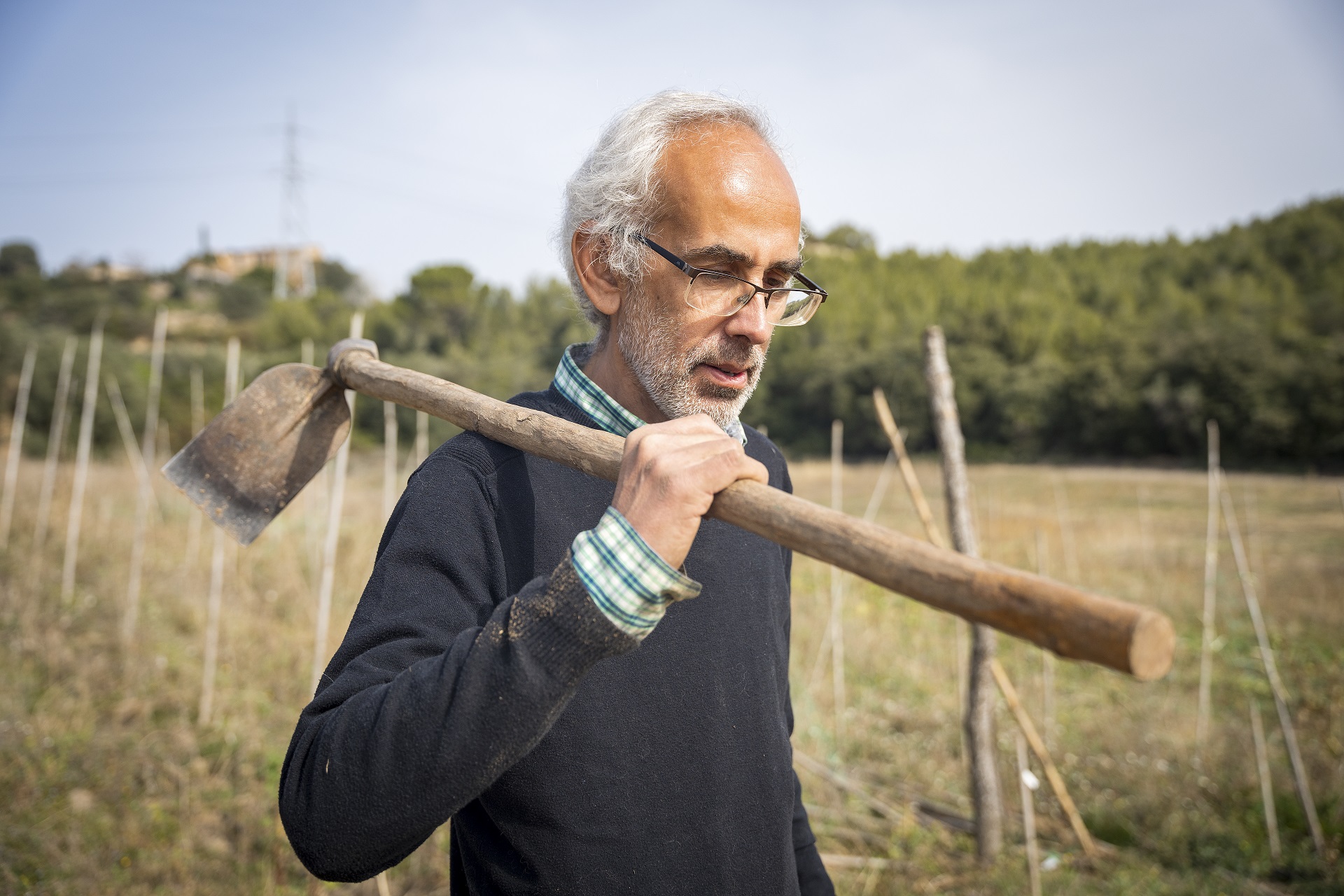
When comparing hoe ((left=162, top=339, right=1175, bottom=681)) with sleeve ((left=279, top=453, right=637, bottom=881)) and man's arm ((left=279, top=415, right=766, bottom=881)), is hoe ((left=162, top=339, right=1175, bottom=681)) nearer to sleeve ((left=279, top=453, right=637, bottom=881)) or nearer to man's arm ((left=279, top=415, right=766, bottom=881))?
man's arm ((left=279, top=415, right=766, bottom=881))

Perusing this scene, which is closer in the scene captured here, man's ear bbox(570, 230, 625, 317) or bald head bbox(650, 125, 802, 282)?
bald head bbox(650, 125, 802, 282)

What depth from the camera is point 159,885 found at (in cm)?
341

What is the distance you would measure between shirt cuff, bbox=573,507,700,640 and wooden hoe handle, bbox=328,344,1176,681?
14 centimetres

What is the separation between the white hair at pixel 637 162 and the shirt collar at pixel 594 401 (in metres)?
0.19

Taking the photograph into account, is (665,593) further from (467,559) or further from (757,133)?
(757,133)

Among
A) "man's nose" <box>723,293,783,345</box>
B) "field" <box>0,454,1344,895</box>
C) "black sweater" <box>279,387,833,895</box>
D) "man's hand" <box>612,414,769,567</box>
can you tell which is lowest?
"field" <box>0,454,1344,895</box>

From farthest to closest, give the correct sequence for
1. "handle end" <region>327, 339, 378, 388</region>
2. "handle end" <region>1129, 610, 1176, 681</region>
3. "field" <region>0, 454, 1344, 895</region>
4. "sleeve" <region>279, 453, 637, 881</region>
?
"field" <region>0, 454, 1344, 895</region>
"handle end" <region>327, 339, 378, 388</region>
"sleeve" <region>279, 453, 637, 881</region>
"handle end" <region>1129, 610, 1176, 681</region>

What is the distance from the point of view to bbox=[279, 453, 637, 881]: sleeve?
30.7 inches

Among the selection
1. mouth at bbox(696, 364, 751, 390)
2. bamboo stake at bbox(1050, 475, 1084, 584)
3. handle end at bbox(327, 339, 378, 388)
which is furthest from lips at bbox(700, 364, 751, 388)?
bamboo stake at bbox(1050, 475, 1084, 584)

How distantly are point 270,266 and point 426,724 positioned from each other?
87539 mm

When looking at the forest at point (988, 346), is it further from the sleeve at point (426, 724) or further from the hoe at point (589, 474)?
the sleeve at point (426, 724)

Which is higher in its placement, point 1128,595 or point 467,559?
point 467,559

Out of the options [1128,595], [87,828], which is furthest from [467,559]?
[1128,595]

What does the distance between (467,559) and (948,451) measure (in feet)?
11.2
